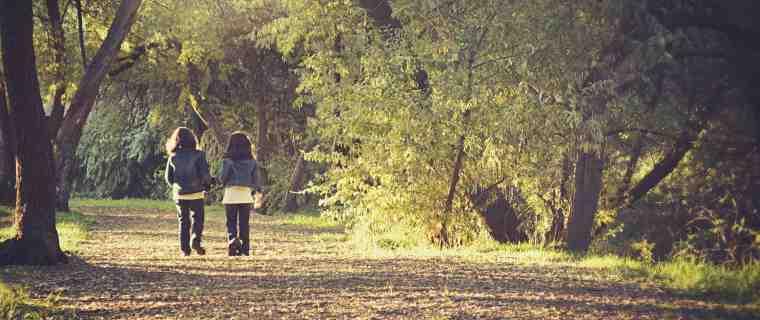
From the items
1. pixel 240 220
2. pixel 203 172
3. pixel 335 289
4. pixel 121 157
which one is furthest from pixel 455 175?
pixel 121 157

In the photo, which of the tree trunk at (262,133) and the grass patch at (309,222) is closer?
the grass patch at (309,222)

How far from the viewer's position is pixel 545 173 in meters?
15.3

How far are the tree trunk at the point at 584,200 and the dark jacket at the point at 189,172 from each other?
4.94 m

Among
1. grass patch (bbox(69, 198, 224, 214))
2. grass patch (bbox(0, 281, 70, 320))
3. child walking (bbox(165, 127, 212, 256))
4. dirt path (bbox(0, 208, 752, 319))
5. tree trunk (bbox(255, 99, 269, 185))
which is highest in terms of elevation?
tree trunk (bbox(255, 99, 269, 185))

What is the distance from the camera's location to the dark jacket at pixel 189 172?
44.9ft

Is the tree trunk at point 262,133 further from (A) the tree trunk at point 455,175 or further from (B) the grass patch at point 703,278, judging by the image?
(B) the grass patch at point 703,278

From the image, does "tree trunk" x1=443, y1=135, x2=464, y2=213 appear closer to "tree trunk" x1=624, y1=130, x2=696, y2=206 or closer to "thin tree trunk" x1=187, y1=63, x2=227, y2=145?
"tree trunk" x1=624, y1=130, x2=696, y2=206

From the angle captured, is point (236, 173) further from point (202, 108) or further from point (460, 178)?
point (202, 108)

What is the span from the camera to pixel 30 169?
40.1ft

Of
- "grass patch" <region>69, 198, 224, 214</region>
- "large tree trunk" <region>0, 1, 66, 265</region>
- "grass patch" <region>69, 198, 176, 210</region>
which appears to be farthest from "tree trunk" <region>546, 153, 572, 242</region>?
"grass patch" <region>69, 198, 176, 210</region>

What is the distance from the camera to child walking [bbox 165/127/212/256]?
1370cm

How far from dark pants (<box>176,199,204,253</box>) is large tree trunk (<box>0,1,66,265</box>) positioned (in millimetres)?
1904

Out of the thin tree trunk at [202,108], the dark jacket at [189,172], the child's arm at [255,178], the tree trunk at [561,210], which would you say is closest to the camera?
the dark jacket at [189,172]

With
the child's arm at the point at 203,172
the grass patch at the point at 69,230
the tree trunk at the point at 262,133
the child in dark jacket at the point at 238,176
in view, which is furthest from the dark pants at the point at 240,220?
the tree trunk at the point at 262,133
